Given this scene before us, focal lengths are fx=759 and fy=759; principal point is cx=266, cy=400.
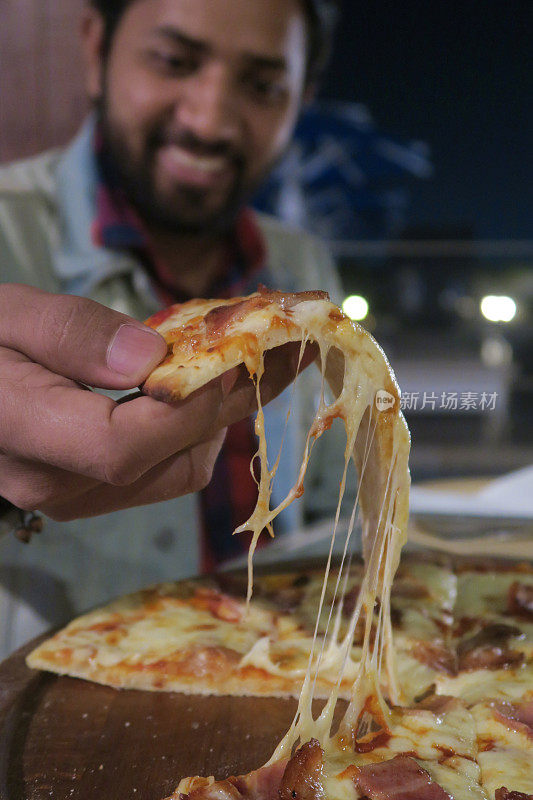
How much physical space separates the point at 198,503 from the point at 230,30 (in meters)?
1.54

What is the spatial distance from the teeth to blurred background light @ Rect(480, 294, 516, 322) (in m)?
1.10

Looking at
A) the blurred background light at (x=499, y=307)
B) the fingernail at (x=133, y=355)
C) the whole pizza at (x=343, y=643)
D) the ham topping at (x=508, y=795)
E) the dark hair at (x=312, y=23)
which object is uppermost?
the dark hair at (x=312, y=23)

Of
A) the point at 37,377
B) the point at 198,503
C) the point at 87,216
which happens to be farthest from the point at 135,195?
the point at 37,377

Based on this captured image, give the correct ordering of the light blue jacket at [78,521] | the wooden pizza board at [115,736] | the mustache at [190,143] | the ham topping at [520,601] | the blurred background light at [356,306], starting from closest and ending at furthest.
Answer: the wooden pizza board at [115,736], the ham topping at [520,601], the blurred background light at [356,306], the light blue jacket at [78,521], the mustache at [190,143]

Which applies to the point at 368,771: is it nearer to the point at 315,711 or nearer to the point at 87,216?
the point at 315,711

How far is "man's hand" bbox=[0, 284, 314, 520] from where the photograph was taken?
1000 mm

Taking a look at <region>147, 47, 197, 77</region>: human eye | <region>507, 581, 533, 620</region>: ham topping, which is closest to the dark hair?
<region>147, 47, 197, 77</region>: human eye

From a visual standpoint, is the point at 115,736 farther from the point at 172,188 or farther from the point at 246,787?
the point at 172,188

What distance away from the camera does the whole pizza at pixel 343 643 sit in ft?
3.41

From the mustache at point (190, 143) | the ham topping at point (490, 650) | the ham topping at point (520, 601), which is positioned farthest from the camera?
the mustache at point (190, 143)

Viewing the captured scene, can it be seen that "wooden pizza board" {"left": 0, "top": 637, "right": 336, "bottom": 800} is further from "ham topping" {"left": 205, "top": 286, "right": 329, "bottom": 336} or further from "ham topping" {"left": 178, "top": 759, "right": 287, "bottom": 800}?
"ham topping" {"left": 205, "top": 286, "right": 329, "bottom": 336}

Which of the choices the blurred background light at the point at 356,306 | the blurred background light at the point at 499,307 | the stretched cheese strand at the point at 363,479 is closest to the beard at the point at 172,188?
the blurred background light at the point at 356,306

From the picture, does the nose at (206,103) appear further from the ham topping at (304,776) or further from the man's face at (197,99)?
the ham topping at (304,776)

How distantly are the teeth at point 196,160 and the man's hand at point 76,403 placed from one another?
154 cm
